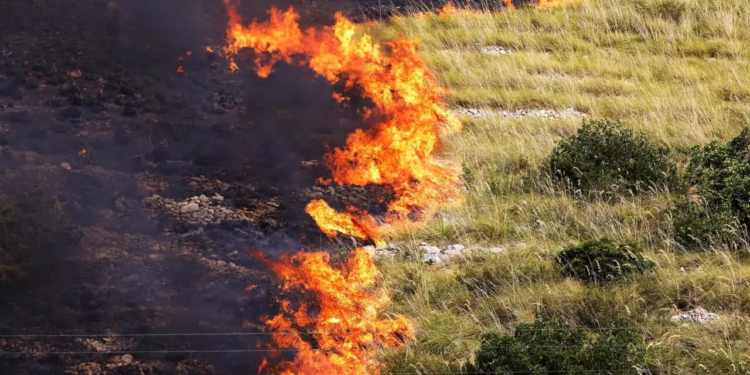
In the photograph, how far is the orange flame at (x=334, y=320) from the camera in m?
8.00

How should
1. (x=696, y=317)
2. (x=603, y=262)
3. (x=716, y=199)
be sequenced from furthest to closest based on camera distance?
(x=716, y=199) < (x=603, y=262) < (x=696, y=317)

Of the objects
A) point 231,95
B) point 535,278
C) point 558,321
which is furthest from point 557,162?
point 231,95

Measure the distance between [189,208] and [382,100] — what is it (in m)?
4.19

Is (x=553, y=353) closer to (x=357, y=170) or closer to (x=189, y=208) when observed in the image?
(x=357, y=170)

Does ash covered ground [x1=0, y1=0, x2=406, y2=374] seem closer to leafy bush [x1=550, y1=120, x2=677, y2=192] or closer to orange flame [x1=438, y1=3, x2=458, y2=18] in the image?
orange flame [x1=438, y1=3, x2=458, y2=18]

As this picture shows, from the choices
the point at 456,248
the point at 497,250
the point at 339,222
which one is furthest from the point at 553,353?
the point at 339,222

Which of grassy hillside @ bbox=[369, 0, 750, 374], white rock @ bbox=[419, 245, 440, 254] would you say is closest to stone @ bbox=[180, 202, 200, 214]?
grassy hillside @ bbox=[369, 0, 750, 374]

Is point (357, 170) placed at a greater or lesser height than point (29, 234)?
lesser

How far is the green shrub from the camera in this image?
9.83 meters

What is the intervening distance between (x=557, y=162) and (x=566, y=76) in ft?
14.5

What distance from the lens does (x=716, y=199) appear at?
10.3m

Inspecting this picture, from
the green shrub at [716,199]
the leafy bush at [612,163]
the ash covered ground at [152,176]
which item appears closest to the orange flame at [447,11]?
the ash covered ground at [152,176]

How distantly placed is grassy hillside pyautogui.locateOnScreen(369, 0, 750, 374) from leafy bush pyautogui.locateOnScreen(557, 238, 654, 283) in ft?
0.53

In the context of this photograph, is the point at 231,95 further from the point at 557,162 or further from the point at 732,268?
the point at 732,268
